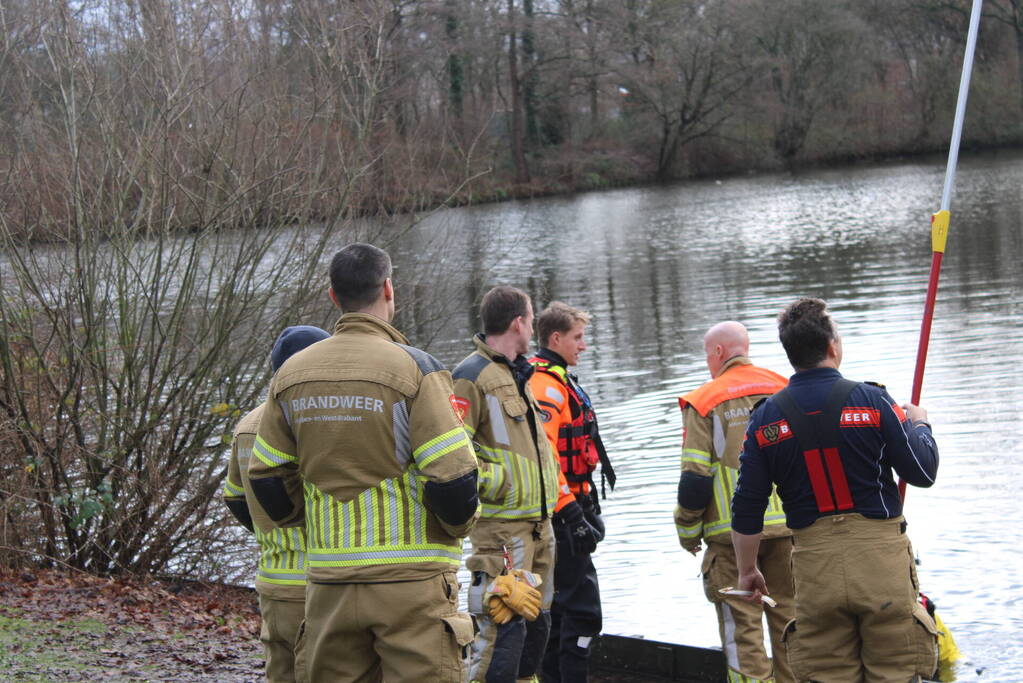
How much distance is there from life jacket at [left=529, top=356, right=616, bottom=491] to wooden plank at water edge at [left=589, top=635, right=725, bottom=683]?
0.96 meters

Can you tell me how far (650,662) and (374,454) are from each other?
118 inches

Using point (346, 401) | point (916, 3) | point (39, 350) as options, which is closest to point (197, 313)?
Result: point (39, 350)

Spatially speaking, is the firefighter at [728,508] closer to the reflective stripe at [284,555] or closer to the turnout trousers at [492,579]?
the turnout trousers at [492,579]

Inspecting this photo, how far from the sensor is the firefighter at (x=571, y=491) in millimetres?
6023

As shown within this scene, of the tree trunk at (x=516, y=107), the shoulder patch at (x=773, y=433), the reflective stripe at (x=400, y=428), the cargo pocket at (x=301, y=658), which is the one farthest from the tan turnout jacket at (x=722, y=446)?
the tree trunk at (x=516, y=107)

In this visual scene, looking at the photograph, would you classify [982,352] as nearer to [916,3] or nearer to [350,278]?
[350,278]

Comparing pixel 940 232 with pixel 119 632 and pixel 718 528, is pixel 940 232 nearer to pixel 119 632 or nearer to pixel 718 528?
pixel 718 528

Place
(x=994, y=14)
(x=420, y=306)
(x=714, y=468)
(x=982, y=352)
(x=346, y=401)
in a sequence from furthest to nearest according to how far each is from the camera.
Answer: (x=994, y=14) → (x=982, y=352) → (x=420, y=306) → (x=714, y=468) → (x=346, y=401)

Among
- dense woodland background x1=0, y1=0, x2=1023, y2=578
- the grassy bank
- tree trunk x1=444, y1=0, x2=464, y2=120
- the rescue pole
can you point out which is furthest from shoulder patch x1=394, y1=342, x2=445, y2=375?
tree trunk x1=444, y1=0, x2=464, y2=120

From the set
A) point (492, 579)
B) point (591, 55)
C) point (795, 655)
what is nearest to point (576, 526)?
point (492, 579)

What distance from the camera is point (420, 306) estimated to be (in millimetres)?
12672

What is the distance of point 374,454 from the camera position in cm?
404

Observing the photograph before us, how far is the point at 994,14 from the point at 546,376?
65.0 m

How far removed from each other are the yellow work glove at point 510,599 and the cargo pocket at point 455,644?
105cm
